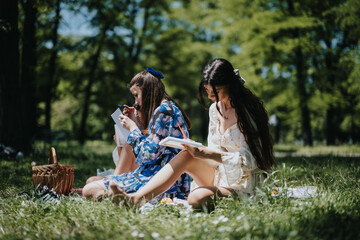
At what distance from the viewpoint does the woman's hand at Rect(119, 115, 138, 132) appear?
280 cm

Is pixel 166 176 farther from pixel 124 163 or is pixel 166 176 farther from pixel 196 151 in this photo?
pixel 124 163

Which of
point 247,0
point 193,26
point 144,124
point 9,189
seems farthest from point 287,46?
point 193,26

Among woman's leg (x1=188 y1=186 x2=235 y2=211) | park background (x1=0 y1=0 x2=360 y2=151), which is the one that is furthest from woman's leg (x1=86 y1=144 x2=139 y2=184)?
park background (x1=0 y1=0 x2=360 y2=151)

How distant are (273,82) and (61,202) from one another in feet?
32.2

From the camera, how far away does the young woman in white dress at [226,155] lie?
7.75 ft

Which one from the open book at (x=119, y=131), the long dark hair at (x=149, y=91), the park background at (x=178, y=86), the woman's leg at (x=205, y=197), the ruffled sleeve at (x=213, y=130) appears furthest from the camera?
the open book at (x=119, y=131)

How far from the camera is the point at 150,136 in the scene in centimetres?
267

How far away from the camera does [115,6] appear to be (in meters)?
9.55

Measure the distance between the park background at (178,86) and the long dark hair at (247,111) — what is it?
0.19 m

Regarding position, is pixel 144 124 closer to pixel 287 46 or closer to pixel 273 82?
pixel 287 46

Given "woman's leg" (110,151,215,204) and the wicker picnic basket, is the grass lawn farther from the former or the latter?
the wicker picnic basket

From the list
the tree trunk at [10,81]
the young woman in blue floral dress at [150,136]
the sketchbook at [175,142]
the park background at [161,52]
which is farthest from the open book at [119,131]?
the tree trunk at [10,81]

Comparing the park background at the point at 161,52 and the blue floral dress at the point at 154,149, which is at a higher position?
the park background at the point at 161,52

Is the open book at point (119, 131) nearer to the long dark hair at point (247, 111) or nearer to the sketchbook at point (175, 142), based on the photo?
the sketchbook at point (175, 142)
